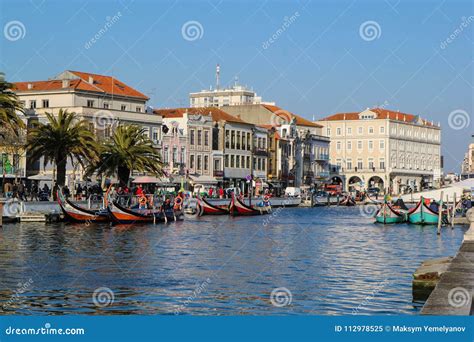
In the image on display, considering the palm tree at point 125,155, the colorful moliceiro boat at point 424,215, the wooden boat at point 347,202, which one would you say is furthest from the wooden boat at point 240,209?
the wooden boat at point 347,202

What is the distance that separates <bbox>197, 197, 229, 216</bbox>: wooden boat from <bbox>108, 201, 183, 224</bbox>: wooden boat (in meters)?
9.97

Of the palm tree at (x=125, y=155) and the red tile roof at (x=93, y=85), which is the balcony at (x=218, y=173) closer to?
the red tile roof at (x=93, y=85)

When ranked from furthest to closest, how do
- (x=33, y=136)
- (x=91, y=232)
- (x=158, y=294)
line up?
1. (x=33, y=136)
2. (x=91, y=232)
3. (x=158, y=294)

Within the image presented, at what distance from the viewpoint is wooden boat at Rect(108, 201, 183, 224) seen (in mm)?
52281

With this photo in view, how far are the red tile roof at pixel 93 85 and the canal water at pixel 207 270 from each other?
35243mm

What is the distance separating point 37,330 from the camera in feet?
50.3

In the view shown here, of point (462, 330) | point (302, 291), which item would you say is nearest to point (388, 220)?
point (302, 291)

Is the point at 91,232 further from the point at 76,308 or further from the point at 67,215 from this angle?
the point at 76,308

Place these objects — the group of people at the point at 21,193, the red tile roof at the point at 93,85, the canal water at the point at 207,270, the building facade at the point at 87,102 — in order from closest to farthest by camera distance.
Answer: the canal water at the point at 207,270, the group of people at the point at 21,193, the building facade at the point at 87,102, the red tile roof at the point at 93,85

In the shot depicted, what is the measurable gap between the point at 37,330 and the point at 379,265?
17.0 metres

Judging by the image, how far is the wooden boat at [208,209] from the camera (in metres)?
70.3

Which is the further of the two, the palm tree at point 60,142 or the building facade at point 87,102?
the building facade at point 87,102

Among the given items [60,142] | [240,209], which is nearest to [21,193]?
[60,142]

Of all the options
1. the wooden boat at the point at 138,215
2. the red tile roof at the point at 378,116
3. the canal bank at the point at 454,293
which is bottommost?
the canal bank at the point at 454,293
